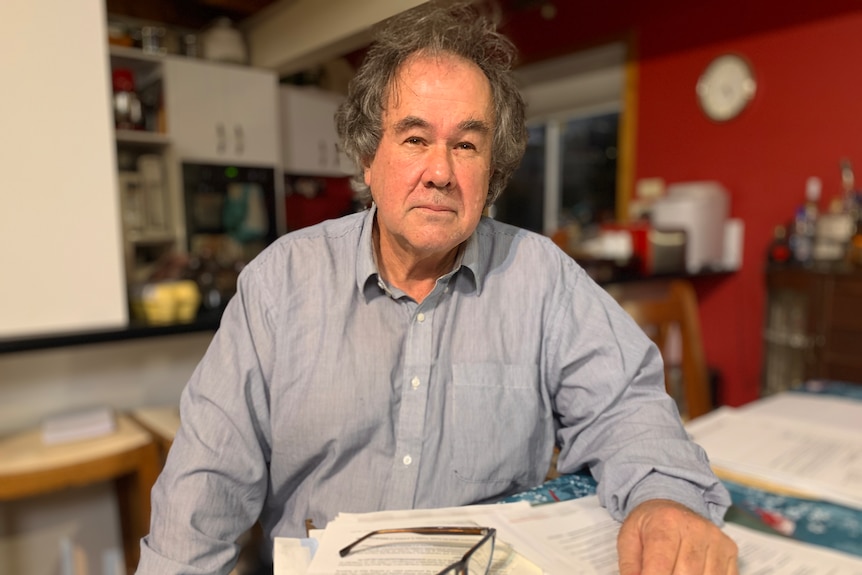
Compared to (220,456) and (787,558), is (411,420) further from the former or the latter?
(787,558)

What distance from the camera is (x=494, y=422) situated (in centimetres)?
70

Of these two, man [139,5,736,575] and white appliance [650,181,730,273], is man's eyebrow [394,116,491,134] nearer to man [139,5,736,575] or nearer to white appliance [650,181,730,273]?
man [139,5,736,575]

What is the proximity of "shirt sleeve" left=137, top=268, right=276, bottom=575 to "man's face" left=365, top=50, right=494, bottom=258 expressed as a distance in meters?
0.20

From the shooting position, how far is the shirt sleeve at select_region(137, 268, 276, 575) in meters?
0.60

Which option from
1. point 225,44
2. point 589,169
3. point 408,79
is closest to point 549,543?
point 408,79

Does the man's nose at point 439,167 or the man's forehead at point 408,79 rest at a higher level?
the man's forehead at point 408,79

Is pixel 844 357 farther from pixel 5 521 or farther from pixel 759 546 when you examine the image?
pixel 5 521

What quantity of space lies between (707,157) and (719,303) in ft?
2.43

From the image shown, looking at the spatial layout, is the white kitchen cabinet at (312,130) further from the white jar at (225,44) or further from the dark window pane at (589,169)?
the dark window pane at (589,169)

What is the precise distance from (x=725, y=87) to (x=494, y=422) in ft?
8.83

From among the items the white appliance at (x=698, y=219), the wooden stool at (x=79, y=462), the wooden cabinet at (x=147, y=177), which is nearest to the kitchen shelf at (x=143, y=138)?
the wooden cabinet at (x=147, y=177)

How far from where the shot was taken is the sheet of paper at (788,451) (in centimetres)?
79

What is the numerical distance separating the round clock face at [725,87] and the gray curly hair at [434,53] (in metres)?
2.53

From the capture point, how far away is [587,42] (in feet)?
10.6
